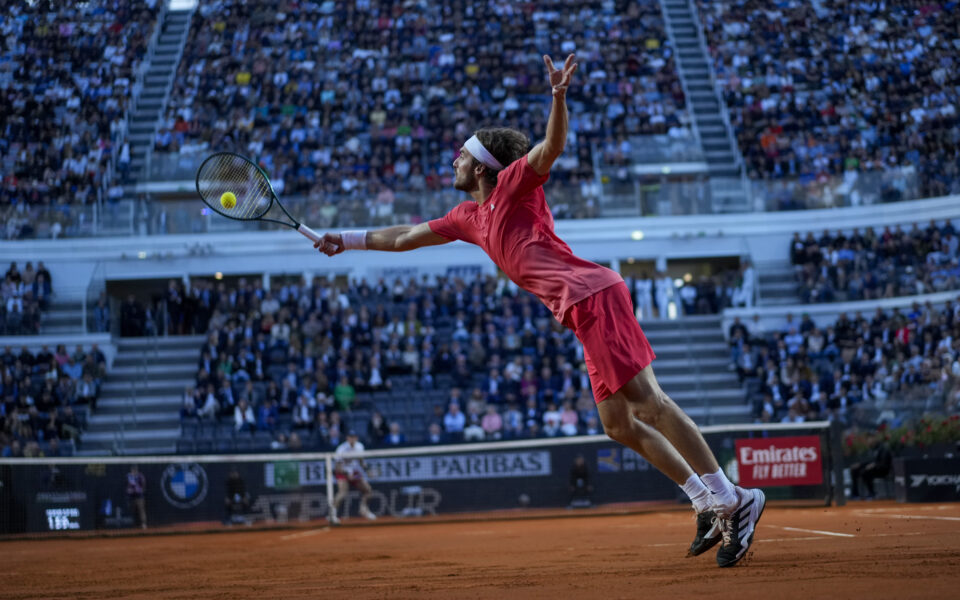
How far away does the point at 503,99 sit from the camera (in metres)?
31.7

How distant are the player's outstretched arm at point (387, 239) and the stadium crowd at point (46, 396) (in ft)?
54.1

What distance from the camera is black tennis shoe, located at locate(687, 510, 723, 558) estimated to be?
584cm

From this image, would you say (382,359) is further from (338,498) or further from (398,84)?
(398,84)

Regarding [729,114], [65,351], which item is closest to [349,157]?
[65,351]

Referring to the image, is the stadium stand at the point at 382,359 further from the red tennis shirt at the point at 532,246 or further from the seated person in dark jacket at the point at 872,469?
the red tennis shirt at the point at 532,246

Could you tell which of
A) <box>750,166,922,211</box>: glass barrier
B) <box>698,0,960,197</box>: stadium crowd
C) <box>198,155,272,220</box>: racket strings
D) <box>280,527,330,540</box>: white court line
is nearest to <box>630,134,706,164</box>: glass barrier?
<box>698,0,960,197</box>: stadium crowd

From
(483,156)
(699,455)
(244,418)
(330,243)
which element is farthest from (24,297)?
(699,455)

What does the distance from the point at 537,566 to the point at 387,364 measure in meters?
16.8

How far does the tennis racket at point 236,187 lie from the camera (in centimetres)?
779

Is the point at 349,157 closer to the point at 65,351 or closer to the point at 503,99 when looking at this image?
the point at 503,99

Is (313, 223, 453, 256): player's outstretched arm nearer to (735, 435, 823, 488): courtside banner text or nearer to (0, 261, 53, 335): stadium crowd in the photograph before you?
(735, 435, 823, 488): courtside banner text

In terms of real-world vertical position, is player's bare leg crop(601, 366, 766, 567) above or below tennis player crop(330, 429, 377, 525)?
above

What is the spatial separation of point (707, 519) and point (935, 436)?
12.7 m

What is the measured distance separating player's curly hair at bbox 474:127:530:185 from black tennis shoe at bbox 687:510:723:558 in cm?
224
